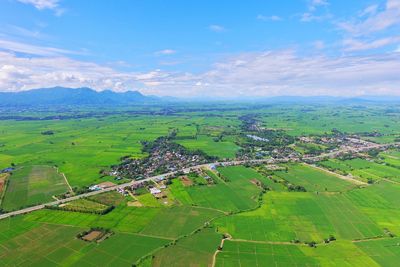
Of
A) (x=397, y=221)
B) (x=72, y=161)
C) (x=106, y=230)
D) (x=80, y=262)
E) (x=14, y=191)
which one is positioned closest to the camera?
(x=80, y=262)

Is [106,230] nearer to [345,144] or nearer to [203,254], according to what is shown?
[203,254]

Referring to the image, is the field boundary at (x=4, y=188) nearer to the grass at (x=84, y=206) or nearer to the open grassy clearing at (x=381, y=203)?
the grass at (x=84, y=206)

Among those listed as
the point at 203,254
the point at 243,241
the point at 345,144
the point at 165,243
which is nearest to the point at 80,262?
the point at 165,243

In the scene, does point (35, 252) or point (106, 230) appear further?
point (106, 230)

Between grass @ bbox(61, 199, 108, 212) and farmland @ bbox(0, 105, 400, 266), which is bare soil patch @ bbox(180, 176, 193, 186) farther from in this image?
grass @ bbox(61, 199, 108, 212)

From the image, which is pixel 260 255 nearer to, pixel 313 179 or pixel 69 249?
pixel 69 249

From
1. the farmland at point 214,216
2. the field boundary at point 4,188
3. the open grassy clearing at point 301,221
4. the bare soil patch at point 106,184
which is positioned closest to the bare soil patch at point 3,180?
the field boundary at point 4,188
